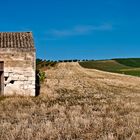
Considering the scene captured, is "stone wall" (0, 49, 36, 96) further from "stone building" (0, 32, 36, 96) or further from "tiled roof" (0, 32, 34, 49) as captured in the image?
"tiled roof" (0, 32, 34, 49)

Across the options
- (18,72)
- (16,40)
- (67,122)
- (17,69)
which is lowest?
(67,122)

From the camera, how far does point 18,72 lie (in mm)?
24312

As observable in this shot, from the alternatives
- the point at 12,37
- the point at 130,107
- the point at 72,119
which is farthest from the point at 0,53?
the point at 72,119

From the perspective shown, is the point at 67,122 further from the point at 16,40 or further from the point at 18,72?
the point at 16,40

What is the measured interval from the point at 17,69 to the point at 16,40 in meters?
2.50

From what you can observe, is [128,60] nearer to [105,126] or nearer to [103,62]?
[103,62]

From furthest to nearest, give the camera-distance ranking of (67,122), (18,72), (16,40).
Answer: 1. (16,40)
2. (18,72)
3. (67,122)

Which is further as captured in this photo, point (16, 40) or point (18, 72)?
point (16, 40)

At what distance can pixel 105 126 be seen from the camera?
43.5ft

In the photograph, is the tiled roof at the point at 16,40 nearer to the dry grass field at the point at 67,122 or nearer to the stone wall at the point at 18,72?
the stone wall at the point at 18,72

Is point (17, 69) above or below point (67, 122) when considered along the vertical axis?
above

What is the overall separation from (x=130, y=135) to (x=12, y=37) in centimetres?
1654

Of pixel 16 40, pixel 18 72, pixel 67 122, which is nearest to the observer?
pixel 67 122

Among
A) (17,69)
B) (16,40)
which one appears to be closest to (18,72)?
(17,69)
